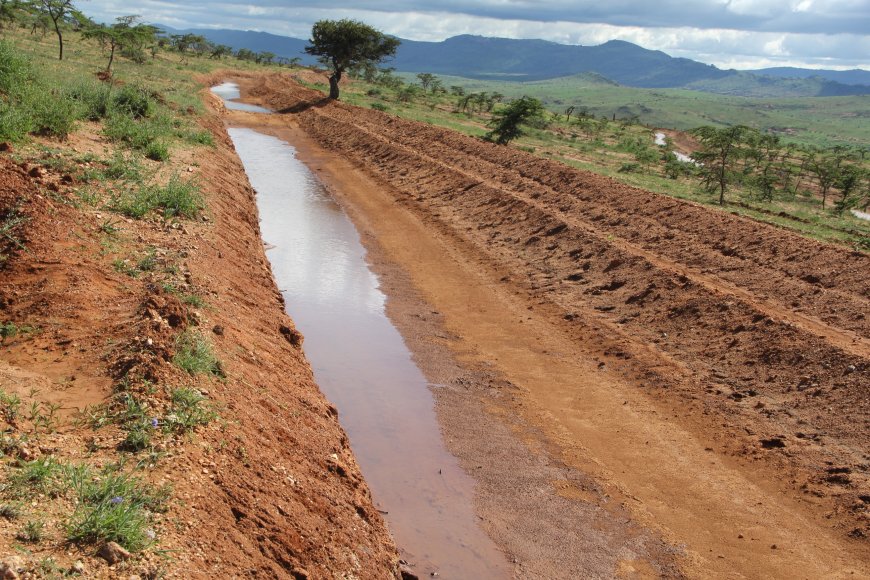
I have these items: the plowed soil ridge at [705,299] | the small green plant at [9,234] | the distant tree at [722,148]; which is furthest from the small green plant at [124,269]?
the distant tree at [722,148]

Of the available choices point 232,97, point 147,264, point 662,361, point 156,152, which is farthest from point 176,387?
point 232,97

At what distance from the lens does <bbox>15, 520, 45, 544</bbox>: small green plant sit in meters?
4.05

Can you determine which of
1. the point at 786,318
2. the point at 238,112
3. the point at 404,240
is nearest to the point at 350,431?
the point at 786,318

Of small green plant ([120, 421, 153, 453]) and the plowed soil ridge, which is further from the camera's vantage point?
the plowed soil ridge

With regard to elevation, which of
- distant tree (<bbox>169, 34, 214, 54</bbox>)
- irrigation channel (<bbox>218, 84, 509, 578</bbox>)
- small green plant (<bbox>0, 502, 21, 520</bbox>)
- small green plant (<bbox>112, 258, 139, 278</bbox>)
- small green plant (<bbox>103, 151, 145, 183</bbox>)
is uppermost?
distant tree (<bbox>169, 34, 214, 54</bbox>)

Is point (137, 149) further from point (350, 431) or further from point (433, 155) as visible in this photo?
point (433, 155)

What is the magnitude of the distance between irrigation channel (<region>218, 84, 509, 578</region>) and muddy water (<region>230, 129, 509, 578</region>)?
0.6 inches

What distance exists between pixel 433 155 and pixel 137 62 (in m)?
30.8

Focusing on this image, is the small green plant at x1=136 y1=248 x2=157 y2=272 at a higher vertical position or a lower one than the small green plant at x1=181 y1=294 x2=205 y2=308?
higher

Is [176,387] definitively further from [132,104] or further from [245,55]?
[245,55]

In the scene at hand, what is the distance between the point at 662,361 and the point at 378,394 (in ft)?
16.2

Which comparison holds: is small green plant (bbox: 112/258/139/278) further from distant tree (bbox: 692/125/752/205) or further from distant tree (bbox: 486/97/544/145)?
distant tree (bbox: 486/97/544/145)

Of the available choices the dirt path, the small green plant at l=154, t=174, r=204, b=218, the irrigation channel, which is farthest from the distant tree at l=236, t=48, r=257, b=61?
the small green plant at l=154, t=174, r=204, b=218

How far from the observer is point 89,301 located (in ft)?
24.2
